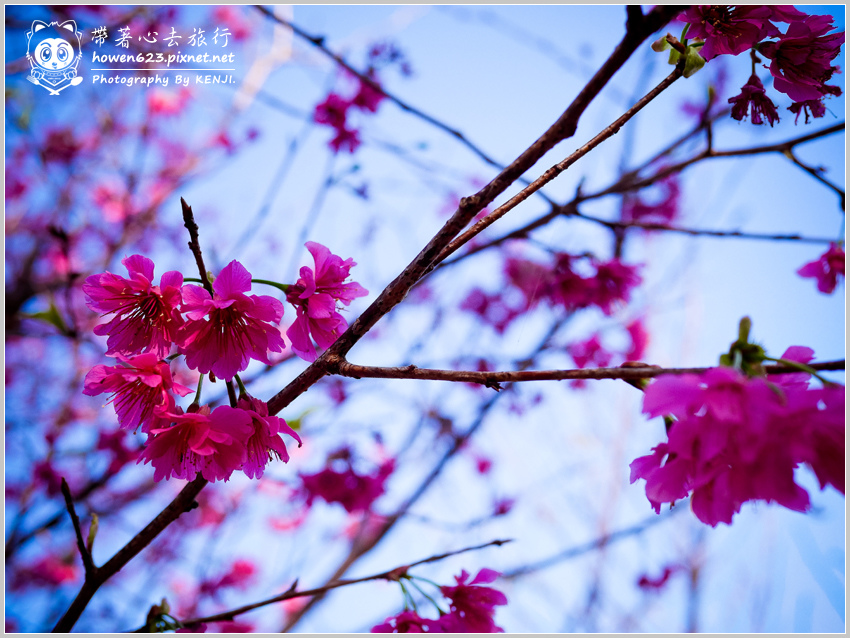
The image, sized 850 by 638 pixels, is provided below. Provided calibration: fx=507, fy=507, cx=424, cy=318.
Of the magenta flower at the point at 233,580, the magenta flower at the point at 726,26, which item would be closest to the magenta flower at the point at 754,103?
the magenta flower at the point at 726,26

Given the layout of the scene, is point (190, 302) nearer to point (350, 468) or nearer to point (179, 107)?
point (350, 468)

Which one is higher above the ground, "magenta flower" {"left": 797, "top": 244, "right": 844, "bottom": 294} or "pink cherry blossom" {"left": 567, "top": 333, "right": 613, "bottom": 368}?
"pink cherry blossom" {"left": 567, "top": 333, "right": 613, "bottom": 368}

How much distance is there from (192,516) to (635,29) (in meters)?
5.55

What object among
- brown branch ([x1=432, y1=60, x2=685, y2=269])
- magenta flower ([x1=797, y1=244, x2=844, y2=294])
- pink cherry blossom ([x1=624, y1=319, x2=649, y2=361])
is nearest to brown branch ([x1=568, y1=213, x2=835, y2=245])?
magenta flower ([x1=797, y1=244, x2=844, y2=294])

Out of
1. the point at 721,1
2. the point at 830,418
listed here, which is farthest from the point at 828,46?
the point at 830,418

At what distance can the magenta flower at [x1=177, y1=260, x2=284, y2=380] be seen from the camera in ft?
2.91

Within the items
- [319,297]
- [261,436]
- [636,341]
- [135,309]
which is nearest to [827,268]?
[319,297]

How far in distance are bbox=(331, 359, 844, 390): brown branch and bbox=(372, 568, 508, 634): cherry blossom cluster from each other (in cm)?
70

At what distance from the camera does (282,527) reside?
208 inches

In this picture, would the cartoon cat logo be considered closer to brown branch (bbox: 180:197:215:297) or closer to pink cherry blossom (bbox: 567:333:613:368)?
brown branch (bbox: 180:197:215:297)

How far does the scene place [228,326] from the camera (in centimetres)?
93

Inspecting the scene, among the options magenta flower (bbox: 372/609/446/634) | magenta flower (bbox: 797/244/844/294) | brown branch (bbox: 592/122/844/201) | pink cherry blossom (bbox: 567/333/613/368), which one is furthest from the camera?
pink cherry blossom (bbox: 567/333/613/368)

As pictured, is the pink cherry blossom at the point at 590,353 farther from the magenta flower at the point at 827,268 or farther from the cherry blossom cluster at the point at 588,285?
the magenta flower at the point at 827,268

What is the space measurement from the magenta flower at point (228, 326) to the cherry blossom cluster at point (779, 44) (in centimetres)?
98
